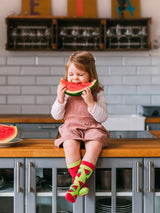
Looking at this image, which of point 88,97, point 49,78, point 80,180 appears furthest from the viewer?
point 49,78

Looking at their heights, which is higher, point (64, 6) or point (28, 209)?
point (64, 6)

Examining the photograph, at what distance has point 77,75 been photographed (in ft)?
6.81

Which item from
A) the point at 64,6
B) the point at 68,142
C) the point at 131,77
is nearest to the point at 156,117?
the point at 131,77

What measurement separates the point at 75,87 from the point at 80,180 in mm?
565

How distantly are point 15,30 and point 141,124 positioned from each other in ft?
6.93

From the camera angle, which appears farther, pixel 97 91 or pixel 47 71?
pixel 47 71

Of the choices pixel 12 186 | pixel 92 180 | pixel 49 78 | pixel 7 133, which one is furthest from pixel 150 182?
pixel 49 78

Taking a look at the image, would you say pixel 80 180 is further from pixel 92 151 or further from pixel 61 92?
pixel 61 92

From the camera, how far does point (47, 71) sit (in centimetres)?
477

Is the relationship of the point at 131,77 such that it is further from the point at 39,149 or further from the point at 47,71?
the point at 39,149

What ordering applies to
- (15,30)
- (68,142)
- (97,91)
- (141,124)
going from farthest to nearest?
(15,30) < (141,124) < (97,91) < (68,142)

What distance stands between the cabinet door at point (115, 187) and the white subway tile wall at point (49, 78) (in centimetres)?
285

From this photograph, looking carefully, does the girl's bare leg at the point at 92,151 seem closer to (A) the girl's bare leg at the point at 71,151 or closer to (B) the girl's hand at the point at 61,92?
(A) the girl's bare leg at the point at 71,151

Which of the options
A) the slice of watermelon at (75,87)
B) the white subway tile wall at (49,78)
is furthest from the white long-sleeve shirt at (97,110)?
the white subway tile wall at (49,78)
